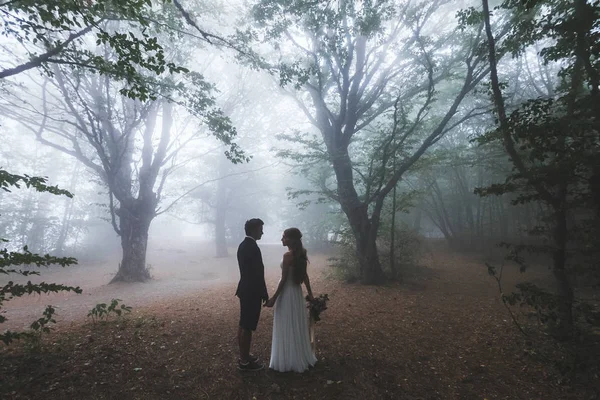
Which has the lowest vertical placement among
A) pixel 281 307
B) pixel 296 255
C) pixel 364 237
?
pixel 281 307

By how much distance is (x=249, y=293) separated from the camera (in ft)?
13.1

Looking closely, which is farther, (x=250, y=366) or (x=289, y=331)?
(x=250, y=366)

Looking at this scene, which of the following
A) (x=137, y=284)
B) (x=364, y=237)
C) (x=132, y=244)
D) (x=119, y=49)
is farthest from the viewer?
(x=132, y=244)

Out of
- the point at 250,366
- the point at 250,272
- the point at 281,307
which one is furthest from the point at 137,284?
the point at 281,307

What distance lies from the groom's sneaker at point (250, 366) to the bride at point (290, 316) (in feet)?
0.61

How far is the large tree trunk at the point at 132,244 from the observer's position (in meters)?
13.4

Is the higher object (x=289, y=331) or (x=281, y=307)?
(x=281, y=307)

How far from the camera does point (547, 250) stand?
469 centimetres

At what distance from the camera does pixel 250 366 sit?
409cm

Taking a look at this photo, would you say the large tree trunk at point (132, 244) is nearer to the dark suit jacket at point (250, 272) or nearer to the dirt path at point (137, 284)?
the dirt path at point (137, 284)

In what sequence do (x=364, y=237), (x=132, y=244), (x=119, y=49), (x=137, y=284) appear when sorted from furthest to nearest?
(x=132, y=244) → (x=137, y=284) → (x=364, y=237) → (x=119, y=49)

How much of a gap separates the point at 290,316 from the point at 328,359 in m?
1.16

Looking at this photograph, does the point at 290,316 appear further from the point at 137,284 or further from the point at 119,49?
the point at 137,284

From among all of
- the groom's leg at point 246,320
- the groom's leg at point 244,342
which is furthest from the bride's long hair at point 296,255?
the groom's leg at point 244,342
